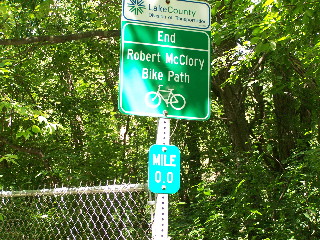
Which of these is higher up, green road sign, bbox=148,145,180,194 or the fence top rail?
green road sign, bbox=148,145,180,194

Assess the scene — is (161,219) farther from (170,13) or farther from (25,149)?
(25,149)

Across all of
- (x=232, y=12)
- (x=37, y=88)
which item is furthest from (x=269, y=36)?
(x=37, y=88)

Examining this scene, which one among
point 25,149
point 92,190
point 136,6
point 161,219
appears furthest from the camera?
point 25,149

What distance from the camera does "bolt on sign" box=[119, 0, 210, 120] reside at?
68.3 inches

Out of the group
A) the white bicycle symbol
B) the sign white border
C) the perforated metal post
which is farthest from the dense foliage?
the perforated metal post

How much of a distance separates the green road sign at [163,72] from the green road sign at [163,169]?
0.48 feet

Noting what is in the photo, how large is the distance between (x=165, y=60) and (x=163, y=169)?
0.45m

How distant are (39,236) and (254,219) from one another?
3.82m

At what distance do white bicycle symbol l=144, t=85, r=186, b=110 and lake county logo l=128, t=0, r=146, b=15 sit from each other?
A: 0.33 metres

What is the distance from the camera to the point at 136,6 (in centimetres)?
181

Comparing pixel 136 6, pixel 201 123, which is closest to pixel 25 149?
pixel 201 123

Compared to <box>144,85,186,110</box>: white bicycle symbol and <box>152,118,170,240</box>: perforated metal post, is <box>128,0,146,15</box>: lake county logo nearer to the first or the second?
<box>144,85,186,110</box>: white bicycle symbol

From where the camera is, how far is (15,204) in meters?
Answer: 3.45

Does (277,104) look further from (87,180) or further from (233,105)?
(87,180)
